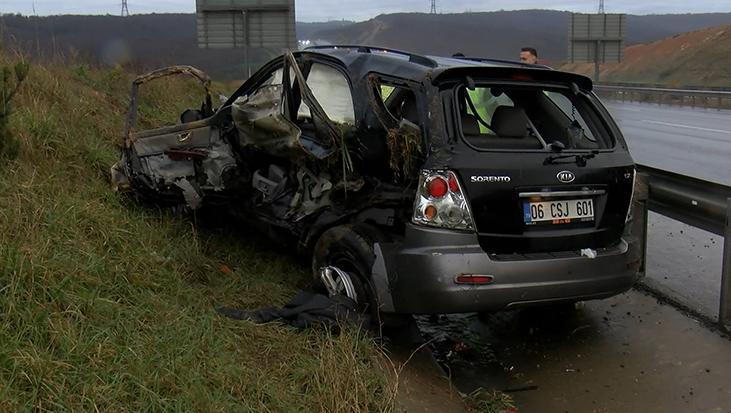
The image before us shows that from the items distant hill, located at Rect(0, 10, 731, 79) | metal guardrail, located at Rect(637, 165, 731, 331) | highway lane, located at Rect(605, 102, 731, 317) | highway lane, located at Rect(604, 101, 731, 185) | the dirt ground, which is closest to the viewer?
the dirt ground

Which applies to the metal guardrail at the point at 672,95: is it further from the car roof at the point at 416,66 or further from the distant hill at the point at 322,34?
the car roof at the point at 416,66

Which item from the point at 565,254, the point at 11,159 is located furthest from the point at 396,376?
the point at 11,159

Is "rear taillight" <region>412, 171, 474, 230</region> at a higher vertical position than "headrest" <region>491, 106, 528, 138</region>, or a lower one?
lower

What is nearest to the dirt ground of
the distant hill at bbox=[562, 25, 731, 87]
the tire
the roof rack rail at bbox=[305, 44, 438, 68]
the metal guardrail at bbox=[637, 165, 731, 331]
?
the metal guardrail at bbox=[637, 165, 731, 331]

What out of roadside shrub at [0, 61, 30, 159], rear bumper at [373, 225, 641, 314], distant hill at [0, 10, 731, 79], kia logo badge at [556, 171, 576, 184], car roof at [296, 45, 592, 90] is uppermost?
distant hill at [0, 10, 731, 79]

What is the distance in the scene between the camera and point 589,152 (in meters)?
4.27

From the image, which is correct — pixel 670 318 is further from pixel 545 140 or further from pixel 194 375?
pixel 194 375

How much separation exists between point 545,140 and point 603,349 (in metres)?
1.41

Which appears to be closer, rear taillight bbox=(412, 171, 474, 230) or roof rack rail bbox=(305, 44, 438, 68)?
rear taillight bbox=(412, 171, 474, 230)

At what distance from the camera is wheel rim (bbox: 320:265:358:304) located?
4262 mm

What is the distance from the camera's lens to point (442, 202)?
3.85 m

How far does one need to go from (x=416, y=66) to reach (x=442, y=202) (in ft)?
3.13

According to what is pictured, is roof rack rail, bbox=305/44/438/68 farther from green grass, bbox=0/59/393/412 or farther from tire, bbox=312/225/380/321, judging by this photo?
green grass, bbox=0/59/393/412

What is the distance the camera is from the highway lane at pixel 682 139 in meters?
11.7
